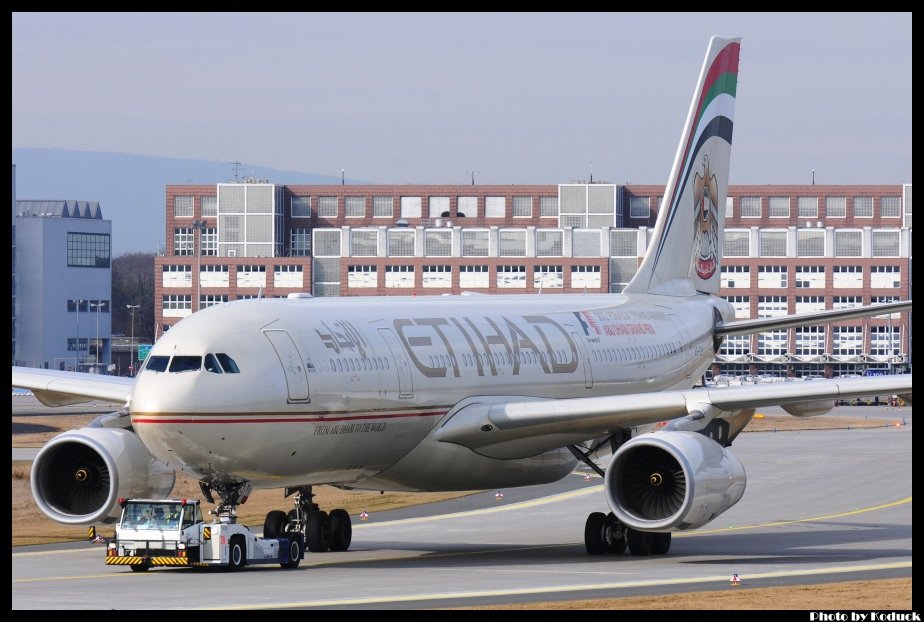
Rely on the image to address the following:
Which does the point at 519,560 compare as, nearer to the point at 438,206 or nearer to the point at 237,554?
the point at 237,554

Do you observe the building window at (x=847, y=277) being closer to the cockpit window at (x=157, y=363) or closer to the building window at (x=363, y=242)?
the building window at (x=363, y=242)

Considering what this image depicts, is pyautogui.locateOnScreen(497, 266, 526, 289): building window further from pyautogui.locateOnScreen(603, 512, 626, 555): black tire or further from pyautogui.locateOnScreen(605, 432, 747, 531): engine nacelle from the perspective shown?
pyautogui.locateOnScreen(605, 432, 747, 531): engine nacelle

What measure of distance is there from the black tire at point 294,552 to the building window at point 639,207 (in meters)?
147

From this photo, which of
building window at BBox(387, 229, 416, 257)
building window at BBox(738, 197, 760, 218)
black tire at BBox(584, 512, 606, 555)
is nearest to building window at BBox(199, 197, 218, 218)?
building window at BBox(387, 229, 416, 257)

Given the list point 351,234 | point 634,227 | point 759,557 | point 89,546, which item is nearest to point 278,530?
point 89,546

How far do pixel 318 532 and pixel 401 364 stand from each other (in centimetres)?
443

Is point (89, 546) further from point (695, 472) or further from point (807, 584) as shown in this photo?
point (807, 584)

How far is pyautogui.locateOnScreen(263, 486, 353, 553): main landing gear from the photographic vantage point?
34406 millimetres

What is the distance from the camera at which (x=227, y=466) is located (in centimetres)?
3031

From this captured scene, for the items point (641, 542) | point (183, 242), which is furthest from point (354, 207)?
point (641, 542)

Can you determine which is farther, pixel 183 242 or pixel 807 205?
pixel 183 242

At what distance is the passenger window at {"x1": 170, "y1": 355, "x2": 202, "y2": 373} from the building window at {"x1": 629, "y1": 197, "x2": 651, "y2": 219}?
149395 millimetres

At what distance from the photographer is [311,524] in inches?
1400

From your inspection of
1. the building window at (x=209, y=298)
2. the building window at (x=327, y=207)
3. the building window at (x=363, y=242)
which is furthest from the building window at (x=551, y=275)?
the building window at (x=209, y=298)
